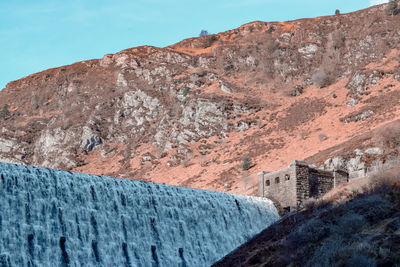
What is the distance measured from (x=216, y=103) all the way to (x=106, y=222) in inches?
2474

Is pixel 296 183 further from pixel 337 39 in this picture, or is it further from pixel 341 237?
pixel 337 39

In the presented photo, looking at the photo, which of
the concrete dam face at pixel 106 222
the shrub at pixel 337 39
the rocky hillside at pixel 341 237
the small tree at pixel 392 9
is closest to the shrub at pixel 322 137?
the shrub at pixel 337 39

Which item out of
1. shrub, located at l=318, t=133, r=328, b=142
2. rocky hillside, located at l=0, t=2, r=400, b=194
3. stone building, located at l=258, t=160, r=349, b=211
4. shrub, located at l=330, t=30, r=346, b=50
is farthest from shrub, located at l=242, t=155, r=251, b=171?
shrub, located at l=330, t=30, r=346, b=50

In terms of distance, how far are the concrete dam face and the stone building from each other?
5.04 m

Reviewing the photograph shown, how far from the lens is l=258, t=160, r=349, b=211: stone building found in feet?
129

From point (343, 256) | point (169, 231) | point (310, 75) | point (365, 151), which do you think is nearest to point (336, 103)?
point (310, 75)

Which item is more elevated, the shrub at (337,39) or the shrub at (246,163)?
the shrub at (337,39)

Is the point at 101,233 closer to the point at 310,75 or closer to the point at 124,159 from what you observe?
the point at 124,159

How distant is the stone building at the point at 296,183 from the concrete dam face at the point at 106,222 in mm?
5043

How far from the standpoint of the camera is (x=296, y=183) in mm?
39062

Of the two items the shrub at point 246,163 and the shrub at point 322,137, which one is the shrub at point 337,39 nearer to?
the shrub at point 322,137

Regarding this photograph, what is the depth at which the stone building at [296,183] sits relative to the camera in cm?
3919

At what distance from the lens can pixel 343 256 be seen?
19578mm

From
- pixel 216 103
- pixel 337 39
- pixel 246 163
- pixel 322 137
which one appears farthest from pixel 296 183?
pixel 337 39
